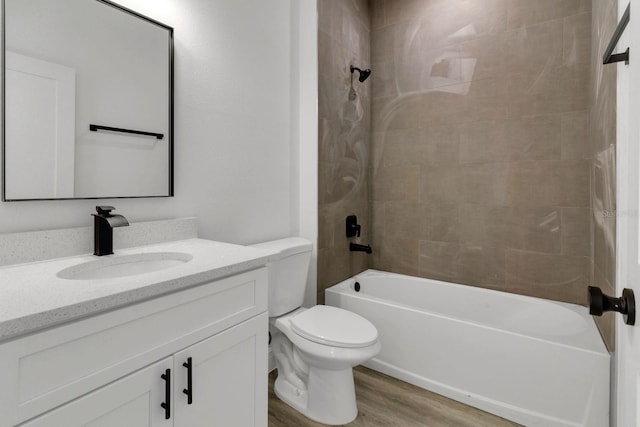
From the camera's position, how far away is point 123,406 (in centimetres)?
85

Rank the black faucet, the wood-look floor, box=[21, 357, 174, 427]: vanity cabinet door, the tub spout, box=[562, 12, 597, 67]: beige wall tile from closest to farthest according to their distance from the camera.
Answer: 1. box=[21, 357, 174, 427]: vanity cabinet door
2. the black faucet
3. the wood-look floor
4. box=[562, 12, 597, 67]: beige wall tile
5. the tub spout

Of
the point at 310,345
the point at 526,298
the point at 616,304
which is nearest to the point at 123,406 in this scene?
the point at 310,345

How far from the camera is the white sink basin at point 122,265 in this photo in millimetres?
1113

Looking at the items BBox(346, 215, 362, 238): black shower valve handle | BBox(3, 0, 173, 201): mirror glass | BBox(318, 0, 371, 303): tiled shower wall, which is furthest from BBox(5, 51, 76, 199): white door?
BBox(346, 215, 362, 238): black shower valve handle

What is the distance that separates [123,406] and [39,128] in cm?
98

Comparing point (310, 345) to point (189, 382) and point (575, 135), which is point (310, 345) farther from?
point (575, 135)

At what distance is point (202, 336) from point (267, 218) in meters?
1.10

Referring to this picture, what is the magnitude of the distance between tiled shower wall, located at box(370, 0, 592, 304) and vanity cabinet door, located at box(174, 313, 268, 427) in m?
1.73

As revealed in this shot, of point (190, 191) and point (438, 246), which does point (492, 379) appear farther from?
point (190, 191)

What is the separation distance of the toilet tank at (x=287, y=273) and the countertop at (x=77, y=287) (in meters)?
0.53

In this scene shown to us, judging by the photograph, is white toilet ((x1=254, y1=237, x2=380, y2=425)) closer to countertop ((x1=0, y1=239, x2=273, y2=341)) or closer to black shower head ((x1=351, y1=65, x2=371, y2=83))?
countertop ((x1=0, y1=239, x2=273, y2=341))

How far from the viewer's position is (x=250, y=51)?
6.29 feet

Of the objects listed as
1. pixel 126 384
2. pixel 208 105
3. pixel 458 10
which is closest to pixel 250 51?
pixel 208 105

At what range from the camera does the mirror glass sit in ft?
3.62
